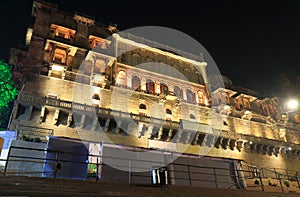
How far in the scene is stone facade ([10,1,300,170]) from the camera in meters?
21.5

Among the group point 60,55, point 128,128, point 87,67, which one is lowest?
point 128,128

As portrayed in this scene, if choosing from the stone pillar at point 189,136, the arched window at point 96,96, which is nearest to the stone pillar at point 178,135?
the stone pillar at point 189,136

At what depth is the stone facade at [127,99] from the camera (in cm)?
2148

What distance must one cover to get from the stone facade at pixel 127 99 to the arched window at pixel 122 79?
0.39 ft

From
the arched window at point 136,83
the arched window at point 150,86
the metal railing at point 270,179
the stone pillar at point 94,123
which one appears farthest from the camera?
the arched window at point 150,86

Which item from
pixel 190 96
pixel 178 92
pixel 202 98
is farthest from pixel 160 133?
pixel 202 98

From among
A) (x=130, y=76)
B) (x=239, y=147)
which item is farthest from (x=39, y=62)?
(x=239, y=147)

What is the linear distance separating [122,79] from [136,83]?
6.12ft

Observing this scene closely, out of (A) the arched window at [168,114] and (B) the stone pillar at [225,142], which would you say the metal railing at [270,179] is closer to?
(B) the stone pillar at [225,142]

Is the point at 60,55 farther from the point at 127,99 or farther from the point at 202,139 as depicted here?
the point at 202,139

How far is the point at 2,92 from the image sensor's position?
22.5 metres

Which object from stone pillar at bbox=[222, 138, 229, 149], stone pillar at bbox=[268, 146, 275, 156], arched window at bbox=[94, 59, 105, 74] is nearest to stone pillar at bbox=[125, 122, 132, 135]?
arched window at bbox=[94, 59, 105, 74]

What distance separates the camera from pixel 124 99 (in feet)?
84.9

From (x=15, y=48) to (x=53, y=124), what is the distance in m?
12.7
